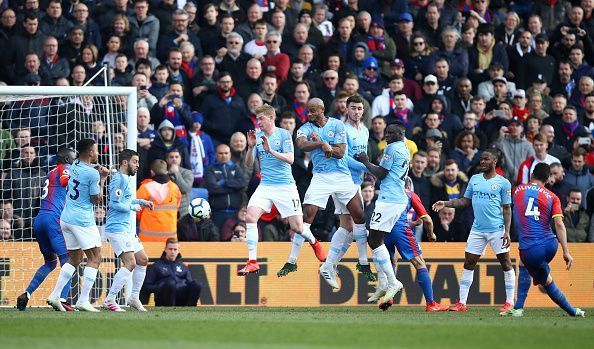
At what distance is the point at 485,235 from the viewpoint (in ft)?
59.3

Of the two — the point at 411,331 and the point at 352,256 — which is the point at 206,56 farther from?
the point at 411,331

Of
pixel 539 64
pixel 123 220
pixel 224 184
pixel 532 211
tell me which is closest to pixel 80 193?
pixel 123 220

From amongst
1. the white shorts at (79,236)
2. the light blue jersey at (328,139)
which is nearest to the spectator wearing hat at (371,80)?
the light blue jersey at (328,139)

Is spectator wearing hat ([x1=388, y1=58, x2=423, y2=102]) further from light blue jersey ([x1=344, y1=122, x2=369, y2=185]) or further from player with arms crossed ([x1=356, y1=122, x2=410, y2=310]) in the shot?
player with arms crossed ([x1=356, y1=122, x2=410, y2=310])

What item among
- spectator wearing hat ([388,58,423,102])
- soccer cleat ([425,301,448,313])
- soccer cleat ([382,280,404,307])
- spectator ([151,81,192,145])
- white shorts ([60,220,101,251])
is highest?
spectator wearing hat ([388,58,423,102])

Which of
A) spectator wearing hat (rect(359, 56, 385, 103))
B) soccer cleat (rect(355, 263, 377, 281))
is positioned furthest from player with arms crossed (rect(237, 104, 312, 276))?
spectator wearing hat (rect(359, 56, 385, 103))

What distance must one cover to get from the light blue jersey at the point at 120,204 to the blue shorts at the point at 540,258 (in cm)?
536

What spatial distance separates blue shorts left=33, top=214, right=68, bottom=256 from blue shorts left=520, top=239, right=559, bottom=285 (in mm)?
6413

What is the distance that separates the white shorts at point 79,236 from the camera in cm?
1678

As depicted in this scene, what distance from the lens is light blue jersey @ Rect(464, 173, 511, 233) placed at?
17.8 metres

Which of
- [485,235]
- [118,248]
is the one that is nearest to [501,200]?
[485,235]

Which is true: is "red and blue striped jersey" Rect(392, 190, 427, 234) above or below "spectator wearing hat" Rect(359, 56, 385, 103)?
below

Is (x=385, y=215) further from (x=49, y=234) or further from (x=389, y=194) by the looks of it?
(x=49, y=234)

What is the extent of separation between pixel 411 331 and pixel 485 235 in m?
4.58
